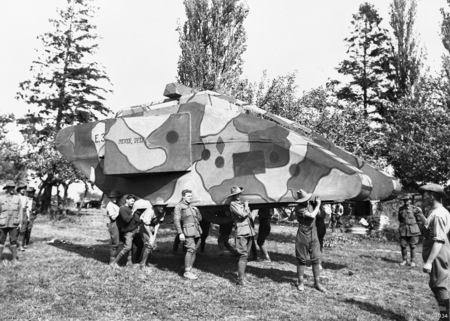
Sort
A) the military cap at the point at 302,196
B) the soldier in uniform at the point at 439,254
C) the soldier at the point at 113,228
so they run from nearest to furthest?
1. the soldier in uniform at the point at 439,254
2. the military cap at the point at 302,196
3. the soldier at the point at 113,228

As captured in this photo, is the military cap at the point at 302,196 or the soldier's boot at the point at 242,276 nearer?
the military cap at the point at 302,196

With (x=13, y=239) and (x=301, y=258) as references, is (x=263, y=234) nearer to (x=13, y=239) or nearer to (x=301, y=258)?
(x=301, y=258)

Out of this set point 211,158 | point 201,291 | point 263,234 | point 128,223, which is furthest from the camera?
point 263,234

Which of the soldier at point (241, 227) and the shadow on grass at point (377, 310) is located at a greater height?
the soldier at point (241, 227)

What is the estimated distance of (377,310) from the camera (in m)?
7.45

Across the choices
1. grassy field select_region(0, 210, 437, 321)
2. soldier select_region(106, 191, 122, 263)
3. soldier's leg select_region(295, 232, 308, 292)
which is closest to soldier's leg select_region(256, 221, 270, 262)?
grassy field select_region(0, 210, 437, 321)

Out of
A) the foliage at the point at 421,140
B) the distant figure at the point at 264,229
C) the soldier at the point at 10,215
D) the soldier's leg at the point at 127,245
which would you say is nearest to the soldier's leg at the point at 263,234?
the distant figure at the point at 264,229

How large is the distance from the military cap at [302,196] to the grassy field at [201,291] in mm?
1733

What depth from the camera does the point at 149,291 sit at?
26.1ft

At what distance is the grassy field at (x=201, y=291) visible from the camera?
266 inches

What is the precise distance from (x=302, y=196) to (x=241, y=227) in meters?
1.40

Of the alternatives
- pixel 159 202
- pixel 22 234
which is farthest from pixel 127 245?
pixel 22 234

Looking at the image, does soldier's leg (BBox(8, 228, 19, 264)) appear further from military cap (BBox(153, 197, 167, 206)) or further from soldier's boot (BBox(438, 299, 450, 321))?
soldier's boot (BBox(438, 299, 450, 321))

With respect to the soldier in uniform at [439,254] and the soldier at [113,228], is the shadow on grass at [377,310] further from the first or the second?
the soldier at [113,228]
